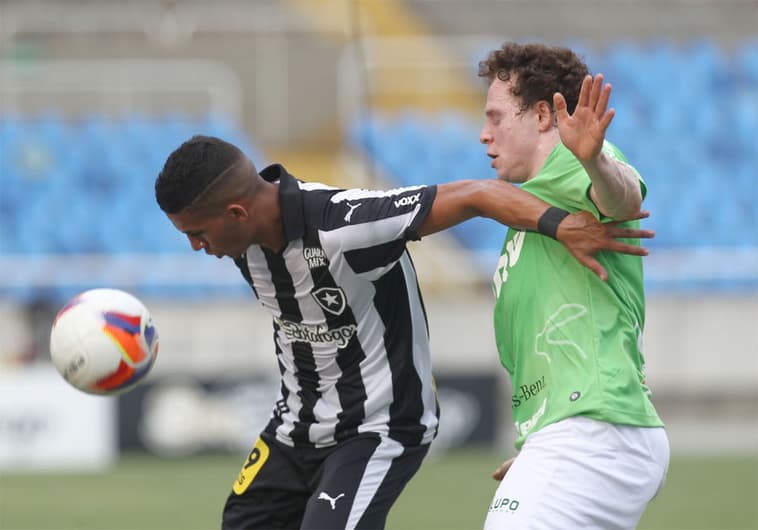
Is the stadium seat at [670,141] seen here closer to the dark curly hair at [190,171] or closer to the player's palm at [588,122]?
the dark curly hair at [190,171]

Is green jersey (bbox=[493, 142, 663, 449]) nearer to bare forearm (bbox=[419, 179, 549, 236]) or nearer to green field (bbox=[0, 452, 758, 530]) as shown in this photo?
bare forearm (bbox=[419, 179, 549, 236])

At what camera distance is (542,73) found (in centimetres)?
455

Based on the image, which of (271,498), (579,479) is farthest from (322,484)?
(579,479)

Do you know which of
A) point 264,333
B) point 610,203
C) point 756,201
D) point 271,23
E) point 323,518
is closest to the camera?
point 610,203

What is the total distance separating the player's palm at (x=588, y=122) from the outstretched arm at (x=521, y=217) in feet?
1.00

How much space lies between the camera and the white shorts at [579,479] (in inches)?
162

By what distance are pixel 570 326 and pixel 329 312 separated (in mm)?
1074

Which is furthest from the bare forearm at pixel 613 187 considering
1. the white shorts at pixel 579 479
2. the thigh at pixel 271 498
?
the thigh at pixel 271 498

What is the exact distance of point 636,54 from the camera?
22.1m

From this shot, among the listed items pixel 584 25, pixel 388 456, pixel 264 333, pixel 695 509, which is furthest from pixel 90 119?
pixel 388 456

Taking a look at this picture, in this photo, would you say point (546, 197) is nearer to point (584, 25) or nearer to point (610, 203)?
point (610, 203)

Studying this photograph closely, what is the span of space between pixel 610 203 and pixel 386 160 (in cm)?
1578

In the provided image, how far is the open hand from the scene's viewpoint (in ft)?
13.8

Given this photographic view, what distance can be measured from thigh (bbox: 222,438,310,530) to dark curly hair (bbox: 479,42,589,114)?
1755mm
